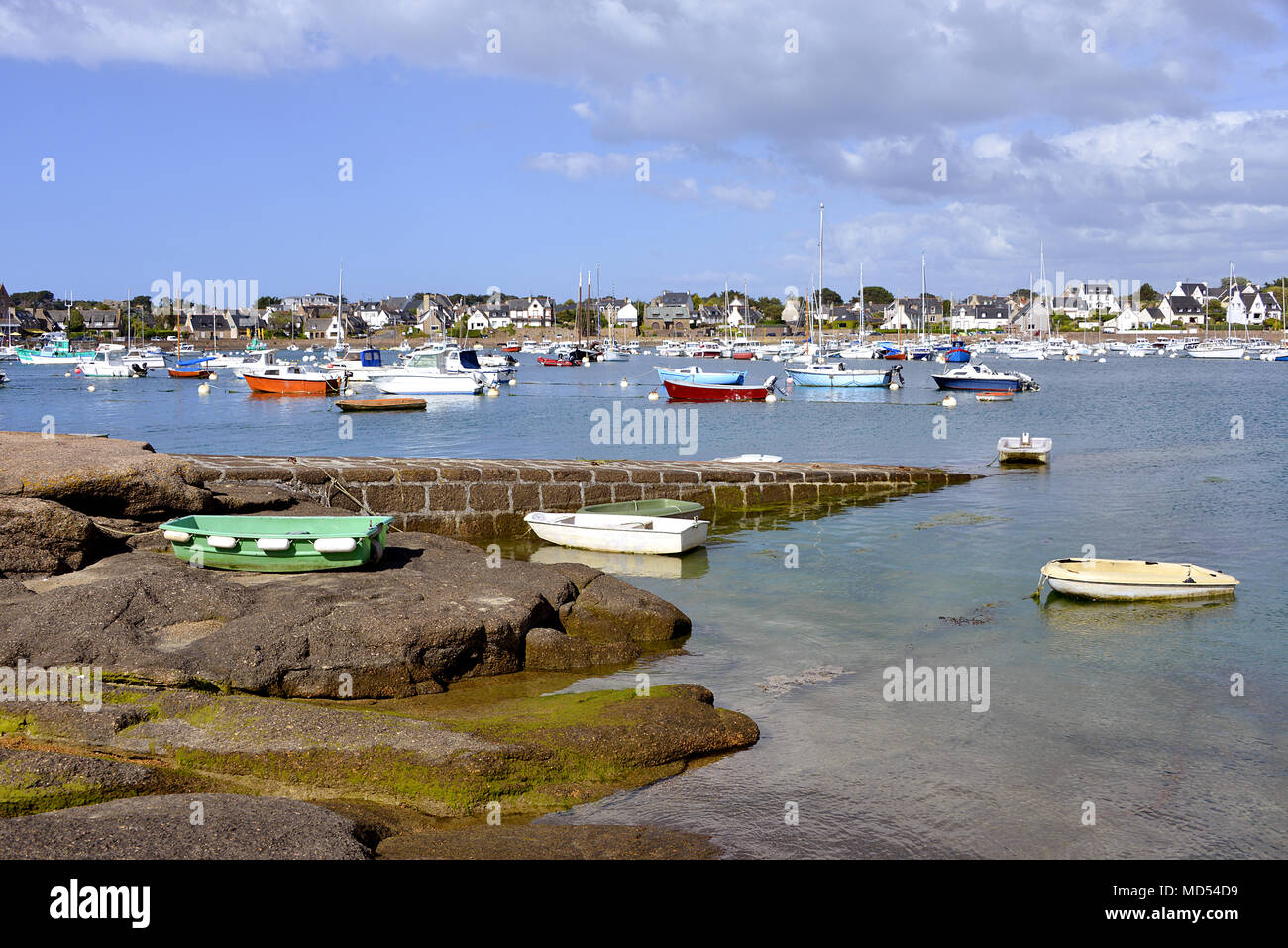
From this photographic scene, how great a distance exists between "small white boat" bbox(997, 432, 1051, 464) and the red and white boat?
107ft

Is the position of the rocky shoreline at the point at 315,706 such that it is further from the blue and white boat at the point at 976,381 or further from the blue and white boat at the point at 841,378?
the blue and white boat at the point at 976,381

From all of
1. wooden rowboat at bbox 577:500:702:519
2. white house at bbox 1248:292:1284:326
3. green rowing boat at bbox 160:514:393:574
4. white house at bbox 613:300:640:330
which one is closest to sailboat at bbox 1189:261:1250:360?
white house at bbox 1248:292:1284:326

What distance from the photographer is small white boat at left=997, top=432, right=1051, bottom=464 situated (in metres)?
31.2

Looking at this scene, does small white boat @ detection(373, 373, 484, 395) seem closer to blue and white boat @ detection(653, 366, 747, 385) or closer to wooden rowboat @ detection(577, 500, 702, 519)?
blue and white boat @ detection(653, 366, 747, 385)

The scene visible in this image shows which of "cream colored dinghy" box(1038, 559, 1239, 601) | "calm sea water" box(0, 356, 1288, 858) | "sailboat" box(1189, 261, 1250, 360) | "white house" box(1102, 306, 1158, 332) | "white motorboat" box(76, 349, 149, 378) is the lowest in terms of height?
"calm sea water" box(0, 356, 1288, 858)

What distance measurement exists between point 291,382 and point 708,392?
27666 millimetres

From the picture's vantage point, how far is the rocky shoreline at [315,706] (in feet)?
23.2

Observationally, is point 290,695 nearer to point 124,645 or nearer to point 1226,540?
point 124,645

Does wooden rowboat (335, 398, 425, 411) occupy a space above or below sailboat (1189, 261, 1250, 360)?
below

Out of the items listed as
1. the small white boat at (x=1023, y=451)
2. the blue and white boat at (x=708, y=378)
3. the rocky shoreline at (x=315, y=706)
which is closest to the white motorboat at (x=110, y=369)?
the blue and white boat at (x=708, y=378)
